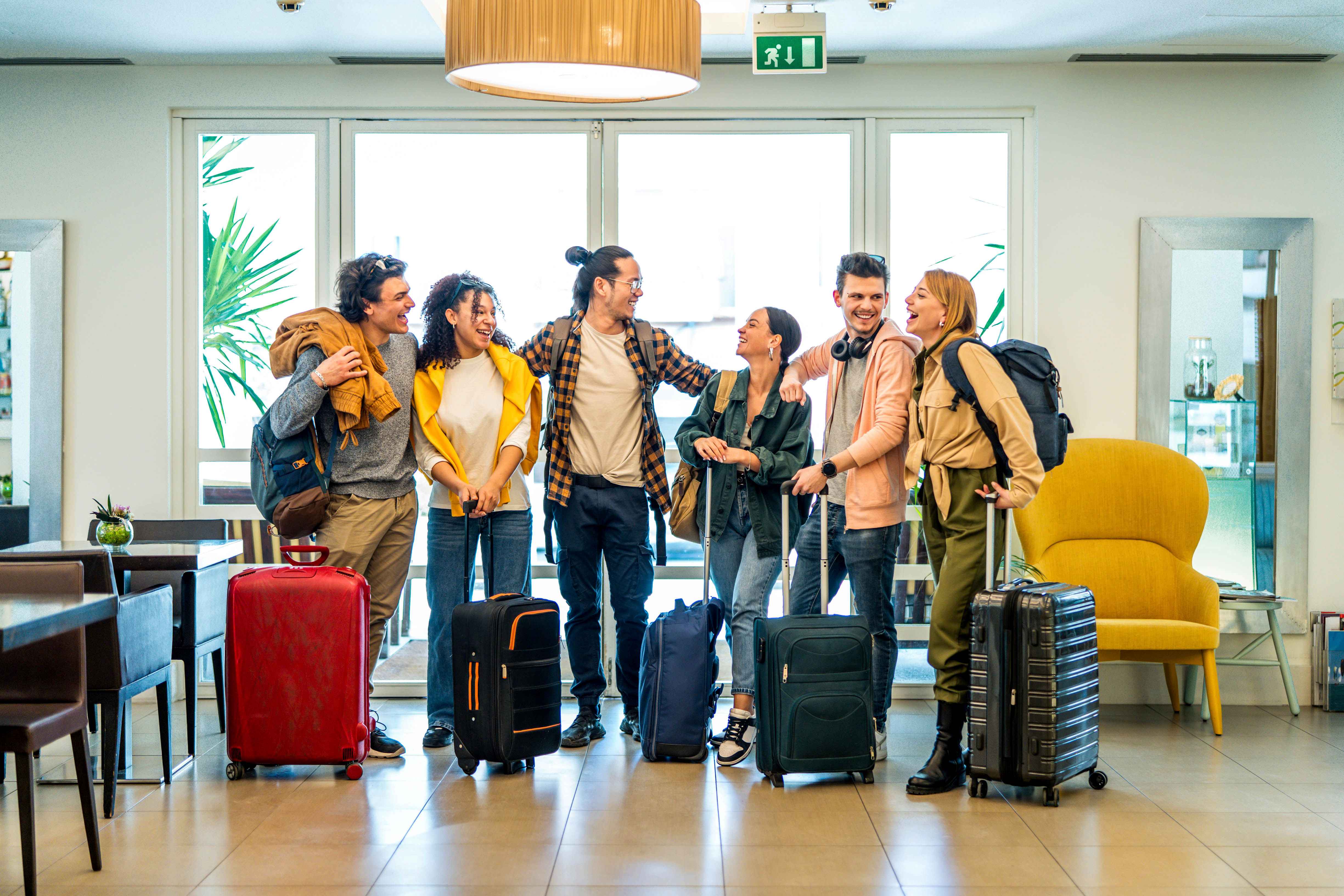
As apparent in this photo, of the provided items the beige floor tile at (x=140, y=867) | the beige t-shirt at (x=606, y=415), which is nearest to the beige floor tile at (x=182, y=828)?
the beige floor tile at (x=140, y=867)

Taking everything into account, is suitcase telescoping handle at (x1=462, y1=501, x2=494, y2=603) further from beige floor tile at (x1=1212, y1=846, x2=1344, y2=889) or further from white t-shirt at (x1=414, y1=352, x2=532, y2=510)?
beige floor tile at (x1=1212, y1=846, x2=1344, y2=889)

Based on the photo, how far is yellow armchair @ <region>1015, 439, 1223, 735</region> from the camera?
4.64 meters

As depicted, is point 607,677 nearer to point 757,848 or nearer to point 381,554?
point 381,554

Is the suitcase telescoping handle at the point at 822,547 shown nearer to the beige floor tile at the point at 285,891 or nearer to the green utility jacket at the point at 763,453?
the green utility jacket at the point at 763,453

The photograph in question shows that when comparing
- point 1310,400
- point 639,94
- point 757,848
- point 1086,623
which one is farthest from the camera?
point 1310,400

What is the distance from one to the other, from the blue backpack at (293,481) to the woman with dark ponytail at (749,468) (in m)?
1.25

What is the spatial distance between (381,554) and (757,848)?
1.69 meters

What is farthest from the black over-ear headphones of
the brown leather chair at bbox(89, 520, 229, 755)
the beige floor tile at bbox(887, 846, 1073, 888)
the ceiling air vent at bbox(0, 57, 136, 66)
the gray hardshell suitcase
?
the ceiling air vent at bbox(0, 57, 136, 66)

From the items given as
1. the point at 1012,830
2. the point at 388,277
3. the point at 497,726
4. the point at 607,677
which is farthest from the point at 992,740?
the point at 388,277

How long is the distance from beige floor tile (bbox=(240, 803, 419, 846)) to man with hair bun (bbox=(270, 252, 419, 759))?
0.51m

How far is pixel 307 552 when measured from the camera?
3.74 metres

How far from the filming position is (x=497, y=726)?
358cm

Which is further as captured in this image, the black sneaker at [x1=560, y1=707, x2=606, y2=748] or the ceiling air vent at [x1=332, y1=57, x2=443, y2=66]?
the ceiling air vent at [x1=332, y1=57, x2=443, y2=66]

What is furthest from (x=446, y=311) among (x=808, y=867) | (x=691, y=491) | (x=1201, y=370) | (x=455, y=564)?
(x=1201, y=370)
